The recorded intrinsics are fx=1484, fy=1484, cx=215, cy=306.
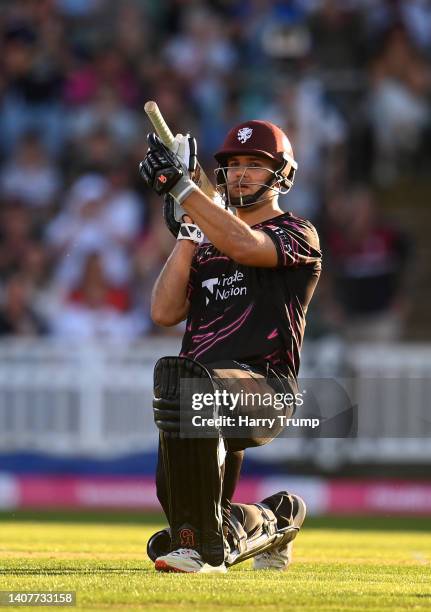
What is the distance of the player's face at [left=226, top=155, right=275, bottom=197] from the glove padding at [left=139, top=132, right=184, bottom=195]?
38cm

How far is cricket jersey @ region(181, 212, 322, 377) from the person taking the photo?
589 centimetres

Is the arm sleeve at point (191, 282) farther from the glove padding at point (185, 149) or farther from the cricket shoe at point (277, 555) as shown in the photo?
the cricket shoe at point (277, 555)

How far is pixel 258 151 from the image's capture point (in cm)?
615

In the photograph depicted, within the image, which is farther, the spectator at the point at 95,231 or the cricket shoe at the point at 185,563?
the spectator at the point at 95,231

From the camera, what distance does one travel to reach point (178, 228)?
605cm

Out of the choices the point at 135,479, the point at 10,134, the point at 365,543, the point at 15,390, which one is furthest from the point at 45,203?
the point at 365,543

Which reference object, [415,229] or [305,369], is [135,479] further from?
[415,229]

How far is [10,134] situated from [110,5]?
247 cm

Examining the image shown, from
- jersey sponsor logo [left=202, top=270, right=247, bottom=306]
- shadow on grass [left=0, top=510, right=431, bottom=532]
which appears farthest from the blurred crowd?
jersey sponsor logo [left=202, top=270, right=247, bottom=306]

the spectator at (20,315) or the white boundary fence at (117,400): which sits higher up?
the spectator at (20,315)

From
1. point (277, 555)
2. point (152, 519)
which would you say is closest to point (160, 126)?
point (277, 555)

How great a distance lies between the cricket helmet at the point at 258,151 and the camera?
6176 millimetres

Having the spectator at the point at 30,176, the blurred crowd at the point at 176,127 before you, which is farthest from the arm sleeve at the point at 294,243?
the spectator at the point at 30,176

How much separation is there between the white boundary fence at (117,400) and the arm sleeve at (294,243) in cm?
680
